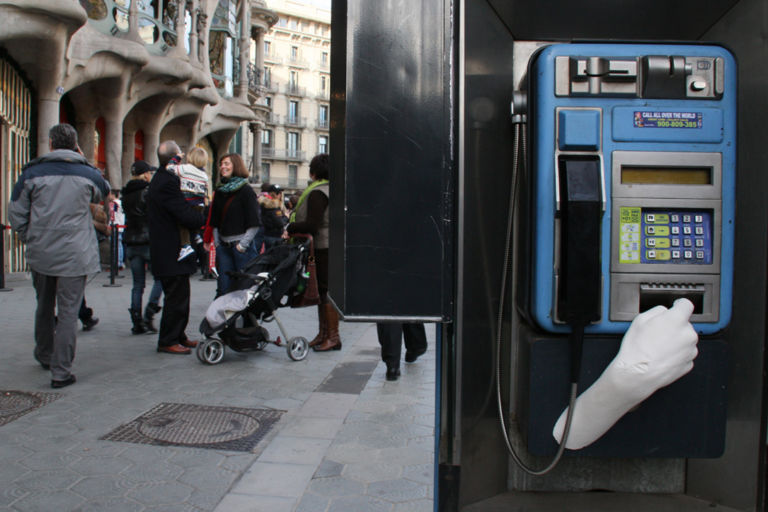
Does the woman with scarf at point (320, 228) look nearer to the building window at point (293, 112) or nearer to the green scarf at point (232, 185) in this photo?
the green scarf at point (232, 185)

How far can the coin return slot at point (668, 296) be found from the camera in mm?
2094

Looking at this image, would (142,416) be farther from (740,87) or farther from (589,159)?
(740,87)

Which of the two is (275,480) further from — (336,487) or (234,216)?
(234,216)

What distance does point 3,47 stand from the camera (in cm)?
1166

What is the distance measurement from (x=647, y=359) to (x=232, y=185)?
5.15m

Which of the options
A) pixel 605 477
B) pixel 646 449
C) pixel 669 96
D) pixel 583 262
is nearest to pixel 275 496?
pixel 605 477

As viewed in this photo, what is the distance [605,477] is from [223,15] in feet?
79.7

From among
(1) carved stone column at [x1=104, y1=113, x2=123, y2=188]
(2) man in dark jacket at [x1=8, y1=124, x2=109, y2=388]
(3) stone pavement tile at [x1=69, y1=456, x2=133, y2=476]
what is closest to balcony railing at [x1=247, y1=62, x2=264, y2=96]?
(1) carved stone column at [x1=104, y1=113, x2=123, y2=188]

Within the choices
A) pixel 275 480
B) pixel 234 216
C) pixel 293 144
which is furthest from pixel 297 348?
pixel 293 144

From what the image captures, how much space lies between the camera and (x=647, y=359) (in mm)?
1934

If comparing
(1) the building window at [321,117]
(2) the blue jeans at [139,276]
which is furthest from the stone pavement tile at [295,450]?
(1) the building window at [321,117]

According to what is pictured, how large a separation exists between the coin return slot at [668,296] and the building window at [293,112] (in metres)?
66.8

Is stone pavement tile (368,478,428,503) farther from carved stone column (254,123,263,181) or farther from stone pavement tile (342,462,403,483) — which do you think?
carved stone column (254,123,263,181)

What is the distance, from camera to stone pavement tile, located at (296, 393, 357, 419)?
4.46m
